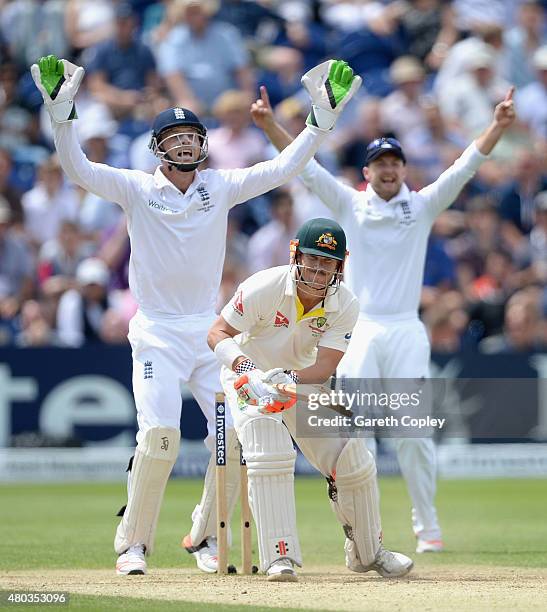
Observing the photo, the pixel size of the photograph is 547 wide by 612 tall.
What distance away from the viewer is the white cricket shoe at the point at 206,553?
7.85 meters

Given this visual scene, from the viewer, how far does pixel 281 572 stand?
22.9 feet

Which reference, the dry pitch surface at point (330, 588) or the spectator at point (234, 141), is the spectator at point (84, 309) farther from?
the dry pitch surface at point (330, 588)

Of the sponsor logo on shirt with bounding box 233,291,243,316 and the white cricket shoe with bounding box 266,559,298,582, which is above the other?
the sponsor logo on shirt with bounding box 233,291,243,316

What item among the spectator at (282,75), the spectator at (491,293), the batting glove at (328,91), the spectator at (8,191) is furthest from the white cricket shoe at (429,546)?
the spectator at (282,75)

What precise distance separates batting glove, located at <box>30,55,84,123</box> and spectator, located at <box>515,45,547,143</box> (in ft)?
34.4

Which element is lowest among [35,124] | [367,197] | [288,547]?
[288,547]

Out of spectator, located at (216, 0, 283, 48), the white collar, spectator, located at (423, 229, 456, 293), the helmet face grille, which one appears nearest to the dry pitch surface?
the white collar

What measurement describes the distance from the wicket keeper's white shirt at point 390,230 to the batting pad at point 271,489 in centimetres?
247

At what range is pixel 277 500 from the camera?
23.0 ft

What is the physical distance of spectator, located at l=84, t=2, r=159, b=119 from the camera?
16531 millimetres

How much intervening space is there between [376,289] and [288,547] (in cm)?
274

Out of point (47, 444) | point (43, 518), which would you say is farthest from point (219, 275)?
point (47, 444)

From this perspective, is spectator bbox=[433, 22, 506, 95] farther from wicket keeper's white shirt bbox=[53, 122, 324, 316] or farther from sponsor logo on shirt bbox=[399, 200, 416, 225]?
→ wicket keeper's white shirt bbox=[53, 122, 324, 316]

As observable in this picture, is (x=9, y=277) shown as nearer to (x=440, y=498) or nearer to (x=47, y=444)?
(x=47, y=444)
